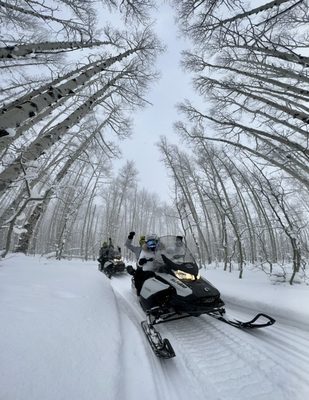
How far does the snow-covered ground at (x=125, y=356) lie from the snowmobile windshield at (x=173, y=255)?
3.15 feet

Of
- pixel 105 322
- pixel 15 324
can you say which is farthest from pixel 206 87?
pixel 15 324

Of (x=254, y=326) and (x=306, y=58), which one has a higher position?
(x=306, y=58)

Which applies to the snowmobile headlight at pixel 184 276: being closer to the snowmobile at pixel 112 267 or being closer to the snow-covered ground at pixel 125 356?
the snow-covered ground at pixel 125 356

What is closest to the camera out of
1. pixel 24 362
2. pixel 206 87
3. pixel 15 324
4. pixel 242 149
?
pixel 24 362

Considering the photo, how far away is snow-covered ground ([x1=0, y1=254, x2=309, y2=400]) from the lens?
1621 millimetres

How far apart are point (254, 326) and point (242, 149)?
666cm

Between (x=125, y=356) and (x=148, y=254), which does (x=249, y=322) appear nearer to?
(x=125, y=356)

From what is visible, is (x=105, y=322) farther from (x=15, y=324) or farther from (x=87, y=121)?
(x=87, y=121)

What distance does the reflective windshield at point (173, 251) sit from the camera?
4453mm

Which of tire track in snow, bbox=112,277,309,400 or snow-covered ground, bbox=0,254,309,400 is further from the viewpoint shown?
tire track in snow, bbox=112,277,309,400

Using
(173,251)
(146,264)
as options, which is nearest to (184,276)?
(173,251)

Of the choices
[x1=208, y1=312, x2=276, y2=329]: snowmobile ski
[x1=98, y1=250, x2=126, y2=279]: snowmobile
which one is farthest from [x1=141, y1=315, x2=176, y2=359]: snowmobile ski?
[x1=98, y1=250, x2=126, y2=279]: snowmobile

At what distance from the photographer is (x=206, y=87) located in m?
7.79

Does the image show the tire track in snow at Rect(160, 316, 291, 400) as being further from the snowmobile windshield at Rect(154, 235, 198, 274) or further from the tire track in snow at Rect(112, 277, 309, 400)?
the snowmobile windshield at Rect(154, 235, 198, 274)
